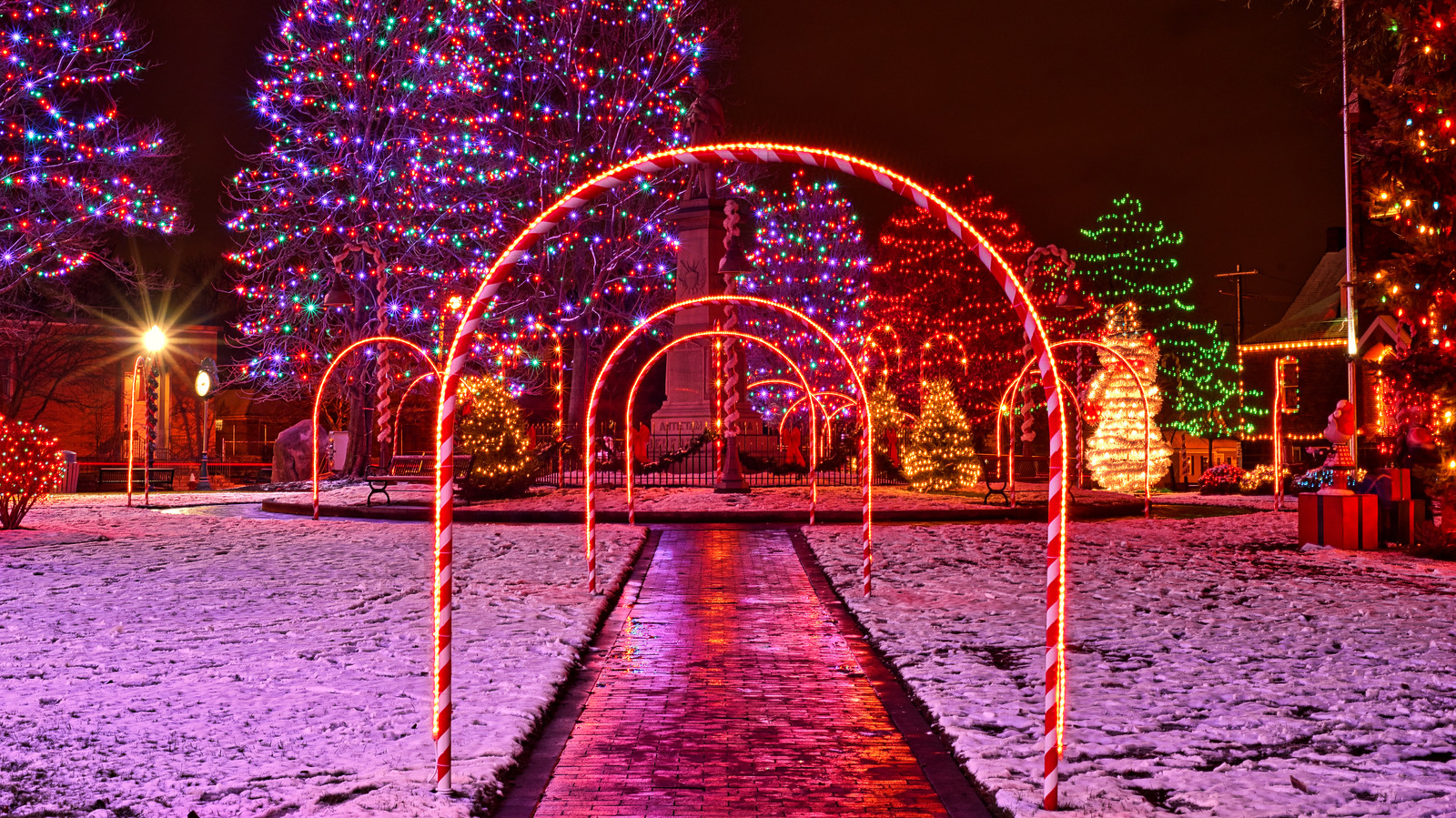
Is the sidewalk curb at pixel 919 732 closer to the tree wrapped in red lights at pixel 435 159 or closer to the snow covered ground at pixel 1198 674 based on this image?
the snow covered ground at pixel 1198 674

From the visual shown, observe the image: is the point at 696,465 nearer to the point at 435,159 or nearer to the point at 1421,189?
the point at 435,159

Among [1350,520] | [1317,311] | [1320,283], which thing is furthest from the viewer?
[1320,283]

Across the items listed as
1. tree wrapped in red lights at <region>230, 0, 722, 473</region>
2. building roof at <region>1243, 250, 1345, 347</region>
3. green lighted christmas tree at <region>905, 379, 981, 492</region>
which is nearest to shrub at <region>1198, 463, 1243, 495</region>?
green lighted christmas tree at <region>905, 379, 981, 492</region>

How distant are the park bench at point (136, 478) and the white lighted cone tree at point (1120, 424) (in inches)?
1074

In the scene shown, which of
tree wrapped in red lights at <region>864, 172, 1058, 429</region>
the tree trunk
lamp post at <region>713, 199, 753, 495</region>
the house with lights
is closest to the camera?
lamp post at <region>713, 199, 753, 495</region>

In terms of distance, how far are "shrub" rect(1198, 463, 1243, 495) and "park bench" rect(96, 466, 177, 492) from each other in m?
30.5

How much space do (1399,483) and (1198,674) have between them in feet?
36.2

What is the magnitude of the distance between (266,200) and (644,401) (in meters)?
28.2

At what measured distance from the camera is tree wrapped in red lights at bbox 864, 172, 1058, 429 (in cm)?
4872

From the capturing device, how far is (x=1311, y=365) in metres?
48.1

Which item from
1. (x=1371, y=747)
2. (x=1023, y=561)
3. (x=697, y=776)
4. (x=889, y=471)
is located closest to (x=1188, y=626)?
(x=1371, y=747)

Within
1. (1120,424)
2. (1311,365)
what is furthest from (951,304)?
(1120,424)

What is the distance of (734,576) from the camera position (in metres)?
13.3

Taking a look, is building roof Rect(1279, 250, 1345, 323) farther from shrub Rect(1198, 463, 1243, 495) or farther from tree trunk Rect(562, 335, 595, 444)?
tree trunk Rect(562, 335, 595, 444)
